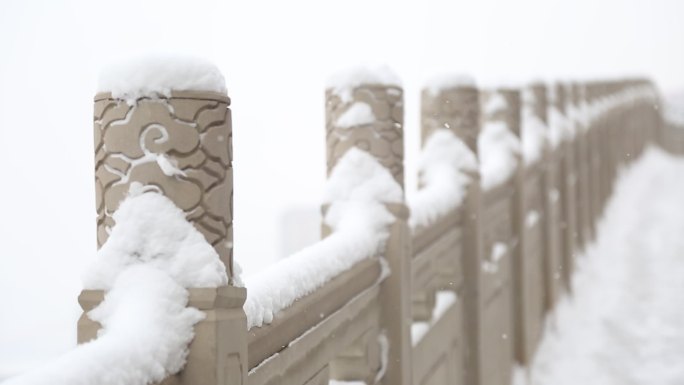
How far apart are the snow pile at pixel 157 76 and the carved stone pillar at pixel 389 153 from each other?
5.61ft

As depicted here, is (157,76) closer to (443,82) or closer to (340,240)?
(340,240)

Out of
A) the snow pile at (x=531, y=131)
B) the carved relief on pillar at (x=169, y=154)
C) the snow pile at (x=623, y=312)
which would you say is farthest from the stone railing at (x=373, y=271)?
the snow pile at (x=623, y=312)

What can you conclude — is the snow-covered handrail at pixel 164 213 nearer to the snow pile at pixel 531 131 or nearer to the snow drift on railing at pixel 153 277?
the snow drift on railing at pixel 153 277

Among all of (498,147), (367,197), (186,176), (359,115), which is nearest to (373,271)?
(367,197)

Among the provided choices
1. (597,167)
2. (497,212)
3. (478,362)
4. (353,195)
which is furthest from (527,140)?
(597,167)

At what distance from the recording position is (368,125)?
3463 mm

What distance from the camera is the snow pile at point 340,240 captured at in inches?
85.1

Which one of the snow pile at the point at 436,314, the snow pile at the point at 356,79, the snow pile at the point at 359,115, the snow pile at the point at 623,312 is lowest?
the snow pile at the point at 623,312

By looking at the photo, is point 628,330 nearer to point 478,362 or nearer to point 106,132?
point 478,362

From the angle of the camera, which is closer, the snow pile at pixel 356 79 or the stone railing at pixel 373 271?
the stone railing at pixel 373 271

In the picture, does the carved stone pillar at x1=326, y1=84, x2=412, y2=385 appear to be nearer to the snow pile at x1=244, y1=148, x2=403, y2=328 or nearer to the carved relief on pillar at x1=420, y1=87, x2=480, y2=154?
the snow pile at x1=244, y1=148, x2=403, y2=328

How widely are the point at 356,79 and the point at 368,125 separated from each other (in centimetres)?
18

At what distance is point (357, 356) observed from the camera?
122 inches

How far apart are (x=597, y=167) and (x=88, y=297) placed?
602 inches
